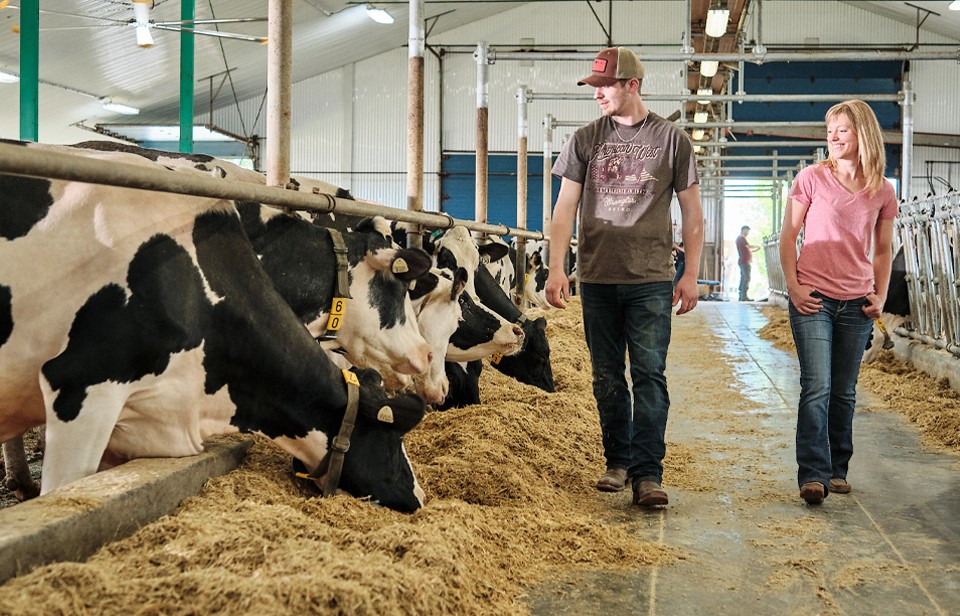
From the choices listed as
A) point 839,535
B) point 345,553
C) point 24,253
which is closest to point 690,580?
point 839,535

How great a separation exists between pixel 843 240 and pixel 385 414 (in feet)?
7.82

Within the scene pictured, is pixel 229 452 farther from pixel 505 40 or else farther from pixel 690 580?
pixel 505 40

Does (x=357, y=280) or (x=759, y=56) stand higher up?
(x=759, y=56)

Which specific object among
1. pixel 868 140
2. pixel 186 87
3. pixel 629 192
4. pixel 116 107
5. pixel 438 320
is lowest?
pixel 438 320

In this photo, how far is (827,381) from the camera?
4469mm

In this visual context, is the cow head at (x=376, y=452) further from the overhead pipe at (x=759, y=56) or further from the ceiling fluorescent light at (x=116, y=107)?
the ceiling fluorescent light at (x=116, y=107)

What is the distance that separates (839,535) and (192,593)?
102 inches

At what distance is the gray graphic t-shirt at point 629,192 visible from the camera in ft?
14.5

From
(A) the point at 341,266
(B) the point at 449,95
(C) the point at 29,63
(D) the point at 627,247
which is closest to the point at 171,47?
(C) the point at 29,63

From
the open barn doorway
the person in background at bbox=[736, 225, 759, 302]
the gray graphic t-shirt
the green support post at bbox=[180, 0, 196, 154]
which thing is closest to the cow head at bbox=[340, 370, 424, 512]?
the gray graphic t-shirt

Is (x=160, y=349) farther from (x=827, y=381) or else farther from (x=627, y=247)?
(x=827, y=381)

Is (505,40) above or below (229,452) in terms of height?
above

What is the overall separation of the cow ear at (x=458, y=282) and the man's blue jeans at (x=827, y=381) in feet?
7.02

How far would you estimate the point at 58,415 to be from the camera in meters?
2.99
